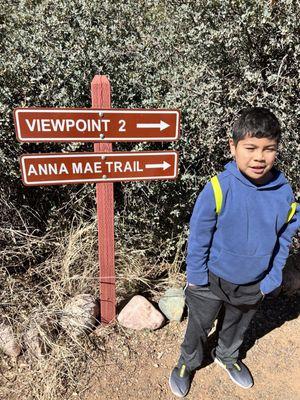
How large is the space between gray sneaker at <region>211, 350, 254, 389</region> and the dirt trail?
0.11 ft

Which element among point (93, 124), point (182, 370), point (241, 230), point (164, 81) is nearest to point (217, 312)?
point (182, 370)

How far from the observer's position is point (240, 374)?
105 inches

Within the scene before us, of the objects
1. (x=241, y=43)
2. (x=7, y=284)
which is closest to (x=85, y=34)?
(x=241, y=43)

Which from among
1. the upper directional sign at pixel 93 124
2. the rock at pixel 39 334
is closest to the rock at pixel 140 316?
the rock at pixel 39 334

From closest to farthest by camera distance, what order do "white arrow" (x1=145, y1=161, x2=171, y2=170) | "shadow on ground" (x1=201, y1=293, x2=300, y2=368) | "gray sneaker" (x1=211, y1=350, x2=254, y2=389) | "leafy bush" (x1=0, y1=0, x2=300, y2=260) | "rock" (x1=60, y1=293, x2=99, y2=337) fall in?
"white arrow" (x1=145, y1=161, x2=171, y2=170) < "gray sneaker" (x1=211, y1=350, x2=254, y2=389) < "rock" (x1=60, y1=293, x2=99, y2=337) < "shadow on ground" (x1=201, y1=293, x2=300, y2=368) < "leafy bush" (x1=0, y1=0, x2=300, y2=260)

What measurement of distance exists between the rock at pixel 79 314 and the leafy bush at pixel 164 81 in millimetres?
733

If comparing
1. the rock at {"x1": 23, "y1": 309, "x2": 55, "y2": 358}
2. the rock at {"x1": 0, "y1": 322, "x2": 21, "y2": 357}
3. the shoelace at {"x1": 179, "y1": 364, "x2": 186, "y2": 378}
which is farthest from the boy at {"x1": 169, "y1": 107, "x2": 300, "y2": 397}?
the rock at {"x1": 0, "y1": 322, "x2": 21, "y2": 357}

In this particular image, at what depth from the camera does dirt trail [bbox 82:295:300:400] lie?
2592 mm

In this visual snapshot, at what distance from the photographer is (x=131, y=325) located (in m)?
3.02

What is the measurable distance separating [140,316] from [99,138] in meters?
1.45

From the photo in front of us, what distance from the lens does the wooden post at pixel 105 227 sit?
2.40 m

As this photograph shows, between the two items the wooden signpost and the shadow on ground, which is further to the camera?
the shadow on ground

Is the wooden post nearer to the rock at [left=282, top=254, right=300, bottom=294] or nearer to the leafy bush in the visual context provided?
the leafy bush

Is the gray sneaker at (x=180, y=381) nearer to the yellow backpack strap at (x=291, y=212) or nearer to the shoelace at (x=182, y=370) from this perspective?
the shoelace at (x=182, y=370)
